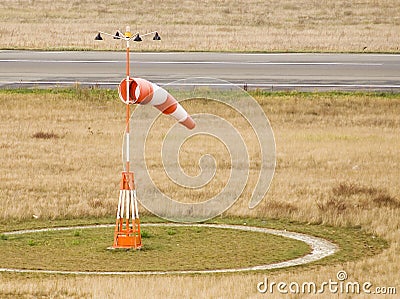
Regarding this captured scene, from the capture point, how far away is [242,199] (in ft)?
66.2

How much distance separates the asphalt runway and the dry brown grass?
3.30 meters

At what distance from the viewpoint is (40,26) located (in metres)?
59.6

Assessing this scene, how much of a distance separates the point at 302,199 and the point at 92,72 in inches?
888

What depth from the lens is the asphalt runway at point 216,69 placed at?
124 feet

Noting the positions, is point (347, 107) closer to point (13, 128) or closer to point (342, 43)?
point (13, 128)

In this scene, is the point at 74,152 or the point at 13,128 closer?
the point at 74,152

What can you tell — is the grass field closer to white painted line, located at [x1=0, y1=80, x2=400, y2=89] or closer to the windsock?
white painted line, located at [x1=0, y1=80, x2=400, y2=89]

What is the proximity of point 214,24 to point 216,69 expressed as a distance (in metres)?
20.0

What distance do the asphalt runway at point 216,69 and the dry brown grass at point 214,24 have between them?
10.8 ft

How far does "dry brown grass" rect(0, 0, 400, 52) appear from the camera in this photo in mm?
50938

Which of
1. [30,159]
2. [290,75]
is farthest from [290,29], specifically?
[30,159]

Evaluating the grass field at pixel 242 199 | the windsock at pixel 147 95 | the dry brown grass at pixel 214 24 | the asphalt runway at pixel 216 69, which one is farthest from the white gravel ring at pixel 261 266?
the dry brown grass at pixel 214 24

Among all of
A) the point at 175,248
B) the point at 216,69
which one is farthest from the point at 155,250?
the point at 216,69

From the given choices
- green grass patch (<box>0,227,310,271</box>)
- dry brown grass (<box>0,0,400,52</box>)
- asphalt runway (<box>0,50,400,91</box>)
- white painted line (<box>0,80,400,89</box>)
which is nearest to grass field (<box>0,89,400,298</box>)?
green grass patch (<box>0,227,310,271</box>)
